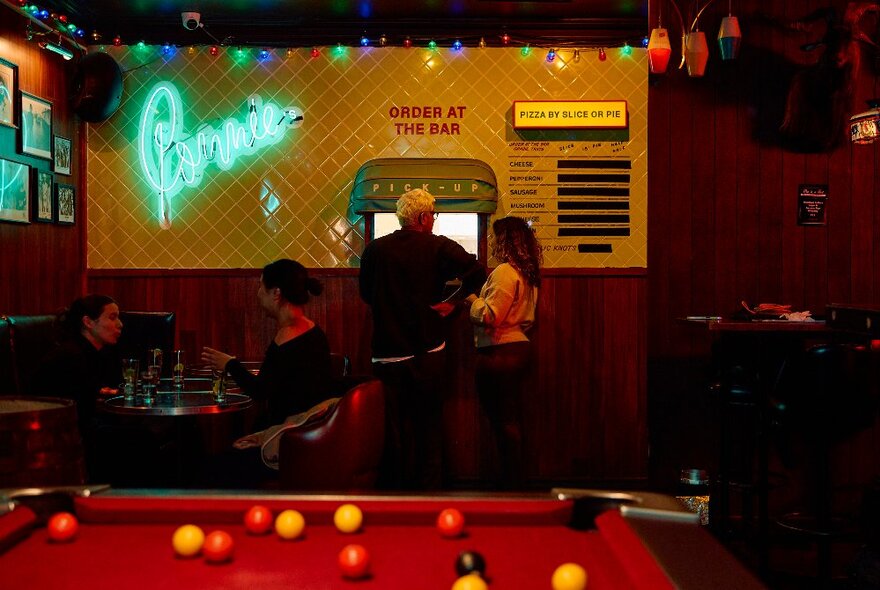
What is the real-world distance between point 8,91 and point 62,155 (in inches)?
32.8

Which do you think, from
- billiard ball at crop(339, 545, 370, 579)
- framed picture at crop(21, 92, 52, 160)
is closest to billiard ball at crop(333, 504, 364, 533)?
billiard ball at crop(339, 545, 370, 579)

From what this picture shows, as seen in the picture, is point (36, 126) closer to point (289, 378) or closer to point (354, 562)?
point (289, 378)

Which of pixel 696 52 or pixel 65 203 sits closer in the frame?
pixel 696 52

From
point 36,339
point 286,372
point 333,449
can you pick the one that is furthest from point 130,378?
point 333,449

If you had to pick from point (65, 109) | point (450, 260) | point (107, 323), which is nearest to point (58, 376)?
point (107, 323)

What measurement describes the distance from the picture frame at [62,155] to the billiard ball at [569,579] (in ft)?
16.8

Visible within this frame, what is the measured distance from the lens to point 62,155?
580 centimetres

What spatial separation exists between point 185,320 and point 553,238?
2.61 meters

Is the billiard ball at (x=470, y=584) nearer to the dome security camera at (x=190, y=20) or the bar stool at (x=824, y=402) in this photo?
the bar stool at (x=824, y=402)

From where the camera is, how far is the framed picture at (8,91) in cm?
492

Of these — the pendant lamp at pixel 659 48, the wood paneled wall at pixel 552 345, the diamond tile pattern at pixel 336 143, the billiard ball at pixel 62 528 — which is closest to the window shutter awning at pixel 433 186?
the diamond tile pattern at pixel 336 143

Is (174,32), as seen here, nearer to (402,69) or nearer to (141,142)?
(141,142)

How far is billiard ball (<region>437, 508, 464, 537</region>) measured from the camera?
1.84m

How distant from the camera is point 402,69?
6.29 m
